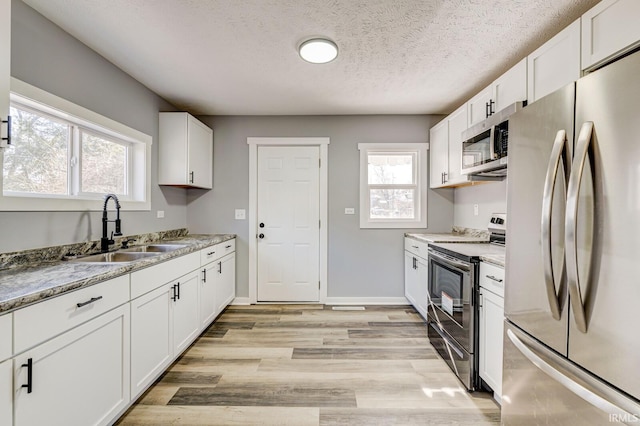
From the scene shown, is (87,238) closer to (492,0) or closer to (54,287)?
(54,287)

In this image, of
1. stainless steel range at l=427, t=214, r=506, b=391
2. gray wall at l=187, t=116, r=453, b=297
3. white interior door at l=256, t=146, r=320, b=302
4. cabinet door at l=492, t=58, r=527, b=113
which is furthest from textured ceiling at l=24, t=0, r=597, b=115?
stainless steel range at l=427, t=214, r=506, b=391

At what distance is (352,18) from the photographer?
1777mm

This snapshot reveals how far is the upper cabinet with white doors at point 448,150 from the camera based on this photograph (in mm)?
2795

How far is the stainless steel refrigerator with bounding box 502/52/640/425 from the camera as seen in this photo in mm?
850

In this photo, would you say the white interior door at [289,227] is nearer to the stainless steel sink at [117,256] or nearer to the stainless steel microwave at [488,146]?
the stainless steel sink at [117,256]

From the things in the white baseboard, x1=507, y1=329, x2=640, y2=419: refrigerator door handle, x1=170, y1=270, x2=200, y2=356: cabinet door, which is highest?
x1=507, y1=329, x2=640, y2=419: refrigerator door handle

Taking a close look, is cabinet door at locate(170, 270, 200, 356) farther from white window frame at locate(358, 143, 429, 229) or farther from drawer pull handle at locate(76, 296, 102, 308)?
white window frame at locate(358, 143, 429, 229)

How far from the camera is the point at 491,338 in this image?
70.3 inches

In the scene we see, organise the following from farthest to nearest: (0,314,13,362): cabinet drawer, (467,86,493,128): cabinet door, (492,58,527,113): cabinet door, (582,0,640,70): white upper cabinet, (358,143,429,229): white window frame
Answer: (358,143,429,229): white window frame, (467,86,493,128): cabinet door, (492,58,527,113): cabinet door, (582,0,640,70): white upper cabinet, (0,314,13,362): cabinet drawer

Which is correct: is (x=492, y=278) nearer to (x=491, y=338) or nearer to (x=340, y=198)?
(x=491, y=338)

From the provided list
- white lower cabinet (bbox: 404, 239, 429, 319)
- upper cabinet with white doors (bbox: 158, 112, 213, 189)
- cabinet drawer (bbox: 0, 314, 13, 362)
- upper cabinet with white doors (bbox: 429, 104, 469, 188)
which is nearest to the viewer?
cabinet drawer (bbox: 0, 314, 13, 362)

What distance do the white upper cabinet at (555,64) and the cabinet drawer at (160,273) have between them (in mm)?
2725

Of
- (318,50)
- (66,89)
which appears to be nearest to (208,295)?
(66,89)

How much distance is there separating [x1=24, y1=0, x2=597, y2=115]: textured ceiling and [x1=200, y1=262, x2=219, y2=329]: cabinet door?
185cm
